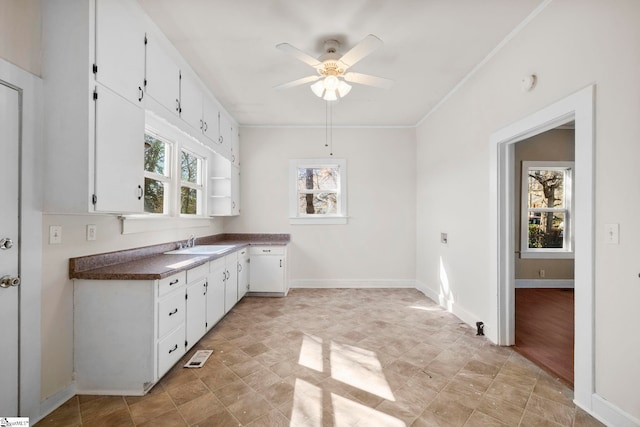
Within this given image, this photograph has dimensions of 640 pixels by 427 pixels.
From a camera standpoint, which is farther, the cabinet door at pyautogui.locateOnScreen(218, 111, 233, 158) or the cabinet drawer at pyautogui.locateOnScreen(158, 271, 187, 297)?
the cabinet door at pyautogui.locateOnScreen(218, 111, 233, 158)

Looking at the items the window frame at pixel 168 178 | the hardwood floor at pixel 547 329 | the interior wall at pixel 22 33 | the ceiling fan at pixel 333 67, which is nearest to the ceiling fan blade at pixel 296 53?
the ceiling fan at pixel 333 67

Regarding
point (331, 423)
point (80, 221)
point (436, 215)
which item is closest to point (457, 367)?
point (331, 423)

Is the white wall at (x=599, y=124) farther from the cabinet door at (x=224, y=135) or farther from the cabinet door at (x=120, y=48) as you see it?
the cabinet door at (x=224, y=135)

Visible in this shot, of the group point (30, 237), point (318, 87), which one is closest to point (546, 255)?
point (318, 87)

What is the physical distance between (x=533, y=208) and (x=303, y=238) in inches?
157

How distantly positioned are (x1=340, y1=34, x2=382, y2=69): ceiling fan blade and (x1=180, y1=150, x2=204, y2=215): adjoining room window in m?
2.28

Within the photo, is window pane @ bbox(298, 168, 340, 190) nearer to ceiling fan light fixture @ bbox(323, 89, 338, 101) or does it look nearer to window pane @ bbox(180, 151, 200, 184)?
window pane @ bbox(180, 151, 200, 184)

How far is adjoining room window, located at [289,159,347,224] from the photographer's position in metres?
4.84

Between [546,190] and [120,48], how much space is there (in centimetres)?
608

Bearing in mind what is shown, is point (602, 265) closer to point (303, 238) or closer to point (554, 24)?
point (554, 24)

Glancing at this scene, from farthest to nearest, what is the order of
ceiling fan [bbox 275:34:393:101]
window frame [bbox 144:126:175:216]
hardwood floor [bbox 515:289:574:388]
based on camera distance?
window frame [bbox 144:126:175:216]
hardwood floor [bbox 515:289:574:388]
ceiling fan [bbox 275:34:393:101]

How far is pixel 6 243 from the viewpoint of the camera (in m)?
1.55

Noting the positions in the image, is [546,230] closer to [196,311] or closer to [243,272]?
[243,272]

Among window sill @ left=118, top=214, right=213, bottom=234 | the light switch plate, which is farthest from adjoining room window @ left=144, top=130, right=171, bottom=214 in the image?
the light switch plate
